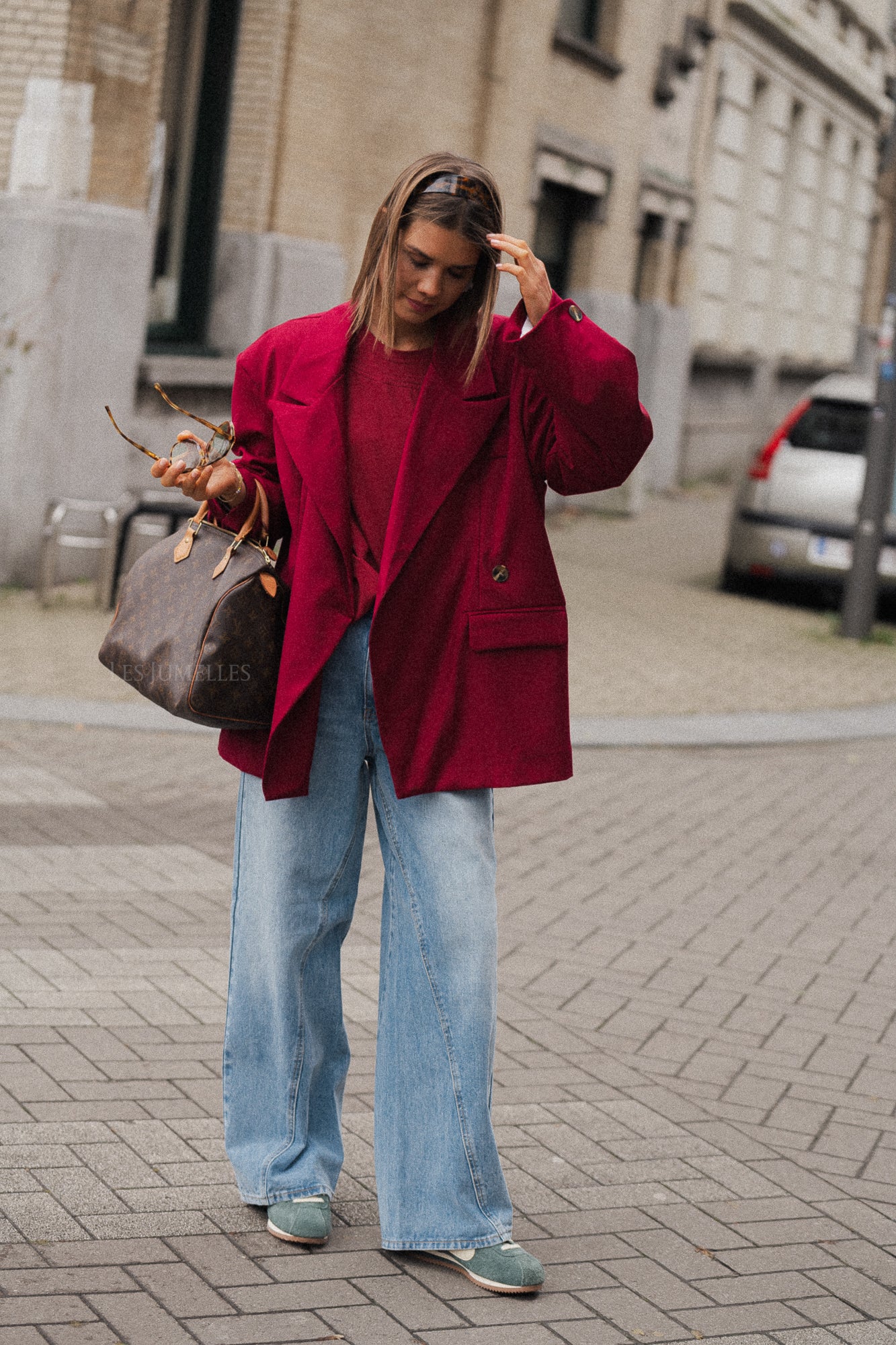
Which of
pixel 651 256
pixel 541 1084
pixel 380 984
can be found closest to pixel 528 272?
pixel 380 984

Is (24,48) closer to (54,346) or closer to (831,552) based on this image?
(54,346)

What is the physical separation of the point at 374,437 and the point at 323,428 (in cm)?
9

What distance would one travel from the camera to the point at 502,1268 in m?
3.11

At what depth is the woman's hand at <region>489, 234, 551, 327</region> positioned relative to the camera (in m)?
2.81

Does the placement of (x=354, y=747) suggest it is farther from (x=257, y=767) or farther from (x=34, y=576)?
(x=34, y=576)

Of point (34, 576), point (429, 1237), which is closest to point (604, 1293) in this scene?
point (429, 1237)

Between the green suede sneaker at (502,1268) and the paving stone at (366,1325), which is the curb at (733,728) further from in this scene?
the paving stone at (366,1325)

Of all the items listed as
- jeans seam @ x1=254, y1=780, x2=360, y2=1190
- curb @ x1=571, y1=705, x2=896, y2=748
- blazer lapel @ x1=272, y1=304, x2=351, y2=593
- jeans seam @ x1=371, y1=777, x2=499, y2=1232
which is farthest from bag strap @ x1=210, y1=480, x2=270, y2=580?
curb @ x1=571, y1=705, x2=896, y2=748

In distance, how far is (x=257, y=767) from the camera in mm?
3117

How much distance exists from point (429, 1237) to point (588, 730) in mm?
5698

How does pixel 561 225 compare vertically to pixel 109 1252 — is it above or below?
above

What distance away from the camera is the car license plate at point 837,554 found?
492 inches

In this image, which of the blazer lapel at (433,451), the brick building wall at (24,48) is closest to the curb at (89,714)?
the brick building wall at (24,48)

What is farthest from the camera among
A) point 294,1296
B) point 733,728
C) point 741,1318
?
point 733,728
